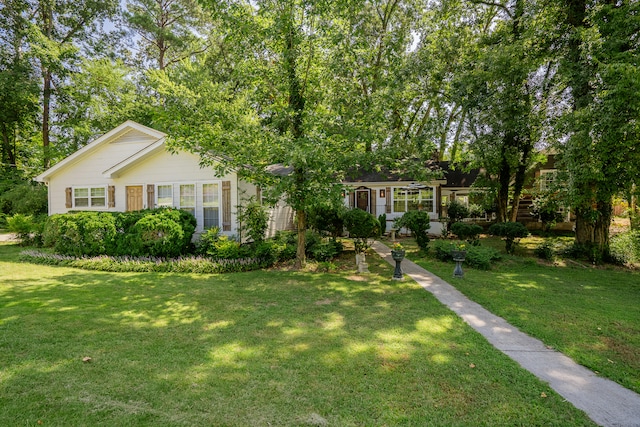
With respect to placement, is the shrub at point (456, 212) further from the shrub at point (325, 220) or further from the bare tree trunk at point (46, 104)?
the bare tree trunk at point (46, 104)

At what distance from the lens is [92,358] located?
13.0 ft

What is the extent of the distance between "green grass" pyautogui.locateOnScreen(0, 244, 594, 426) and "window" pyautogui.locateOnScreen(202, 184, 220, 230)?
5311 mm

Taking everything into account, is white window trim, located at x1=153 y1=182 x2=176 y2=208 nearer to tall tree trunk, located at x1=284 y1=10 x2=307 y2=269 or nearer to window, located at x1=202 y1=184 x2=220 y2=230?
window, located at x1=202 y1=184 x2=220 y2=230

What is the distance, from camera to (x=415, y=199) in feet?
60.0

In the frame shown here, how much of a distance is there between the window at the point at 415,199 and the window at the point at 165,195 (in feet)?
41.5

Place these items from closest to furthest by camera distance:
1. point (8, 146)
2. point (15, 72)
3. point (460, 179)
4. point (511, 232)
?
point (511, 232) < point (460, 179) < point (15, 72) < point (8, 146)

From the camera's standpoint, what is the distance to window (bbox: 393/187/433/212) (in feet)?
59.8

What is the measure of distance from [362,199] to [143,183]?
1219 centimetres

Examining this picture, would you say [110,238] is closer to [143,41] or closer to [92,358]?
[92,358]

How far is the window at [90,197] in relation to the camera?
13.8m

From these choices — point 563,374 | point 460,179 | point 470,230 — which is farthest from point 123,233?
point 460,179

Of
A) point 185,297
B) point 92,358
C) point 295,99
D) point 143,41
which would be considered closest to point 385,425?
point 92,358

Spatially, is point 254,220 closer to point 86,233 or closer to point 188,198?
point 188,198

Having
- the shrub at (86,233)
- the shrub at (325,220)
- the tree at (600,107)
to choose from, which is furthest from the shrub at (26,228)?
the tree at (600,107)
